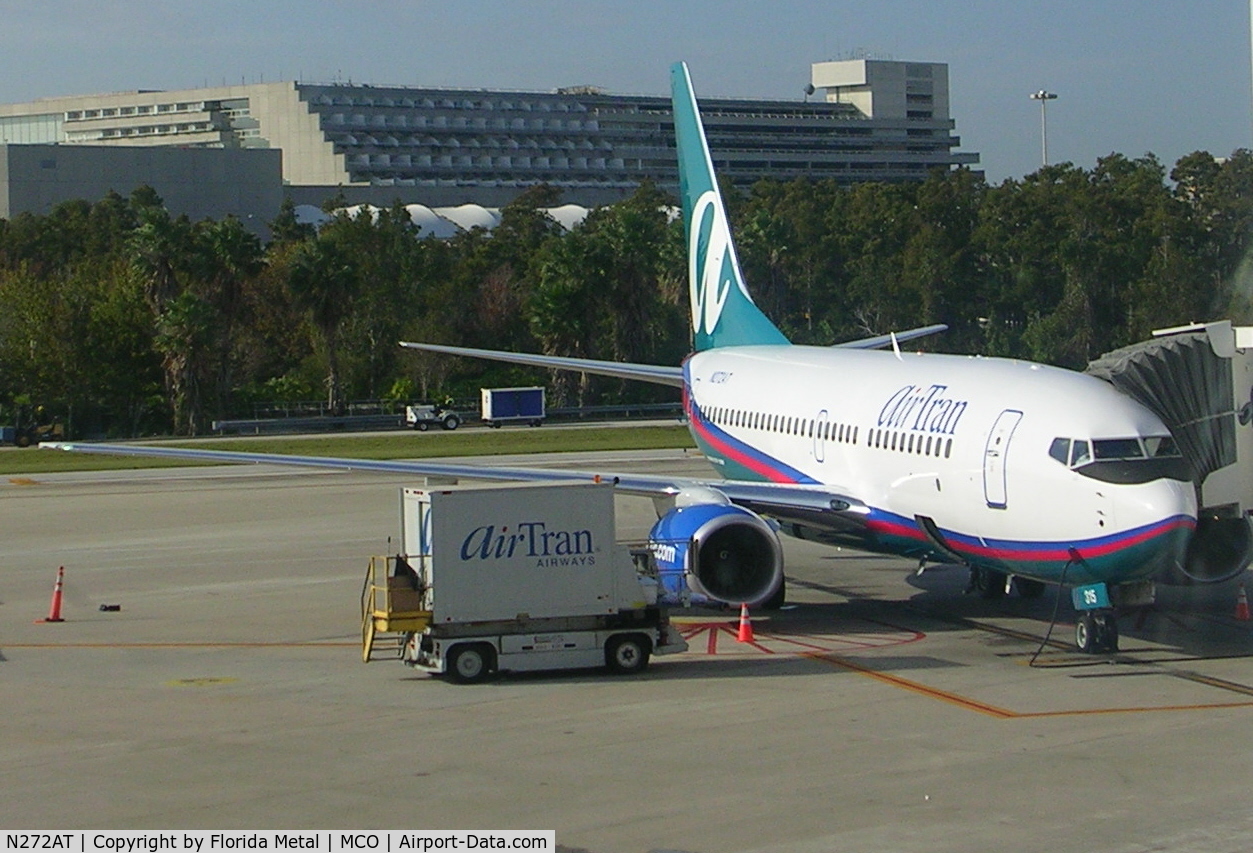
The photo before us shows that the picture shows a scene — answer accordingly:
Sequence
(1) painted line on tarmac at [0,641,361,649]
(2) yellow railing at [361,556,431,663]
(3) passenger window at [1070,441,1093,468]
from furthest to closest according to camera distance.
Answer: (1) painted line on tarmac at [0,641,361,649]
(2) yellow railing at [361,556,431,663]
(3) passenger window at [1070,441,1093,468]

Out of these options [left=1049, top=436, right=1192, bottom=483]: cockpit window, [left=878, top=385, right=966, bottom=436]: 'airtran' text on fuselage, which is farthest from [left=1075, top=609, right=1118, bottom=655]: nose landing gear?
[left=878, top=385, right=966, bottom=436]: 'airtran' text on fuselage

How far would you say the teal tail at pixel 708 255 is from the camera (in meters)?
37.3

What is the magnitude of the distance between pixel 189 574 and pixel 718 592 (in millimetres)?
13562

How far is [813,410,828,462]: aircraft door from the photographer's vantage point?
2805 centimetres

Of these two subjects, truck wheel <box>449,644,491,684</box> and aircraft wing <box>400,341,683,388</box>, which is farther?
aircraft wing <box>400,341,683,388</box>

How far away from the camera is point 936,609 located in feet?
90.6

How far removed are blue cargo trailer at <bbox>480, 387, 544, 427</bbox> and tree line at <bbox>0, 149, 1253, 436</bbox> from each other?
265 inches

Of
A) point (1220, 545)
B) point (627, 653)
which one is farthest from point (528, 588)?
point (1220, 545)

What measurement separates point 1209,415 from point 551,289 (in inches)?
2746

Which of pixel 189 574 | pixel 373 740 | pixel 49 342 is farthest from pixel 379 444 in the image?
pixel 373 740

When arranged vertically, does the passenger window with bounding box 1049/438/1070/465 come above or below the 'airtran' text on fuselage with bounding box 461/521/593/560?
above

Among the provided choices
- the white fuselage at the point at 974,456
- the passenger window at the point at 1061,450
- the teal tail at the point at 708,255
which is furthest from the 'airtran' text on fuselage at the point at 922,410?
the teal tail at the point at 708,255

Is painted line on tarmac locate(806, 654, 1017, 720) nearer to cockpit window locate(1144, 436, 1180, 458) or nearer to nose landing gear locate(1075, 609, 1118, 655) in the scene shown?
nose landing gear locate(1075, 609, 1118, 655)

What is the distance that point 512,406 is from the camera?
8700 cm
